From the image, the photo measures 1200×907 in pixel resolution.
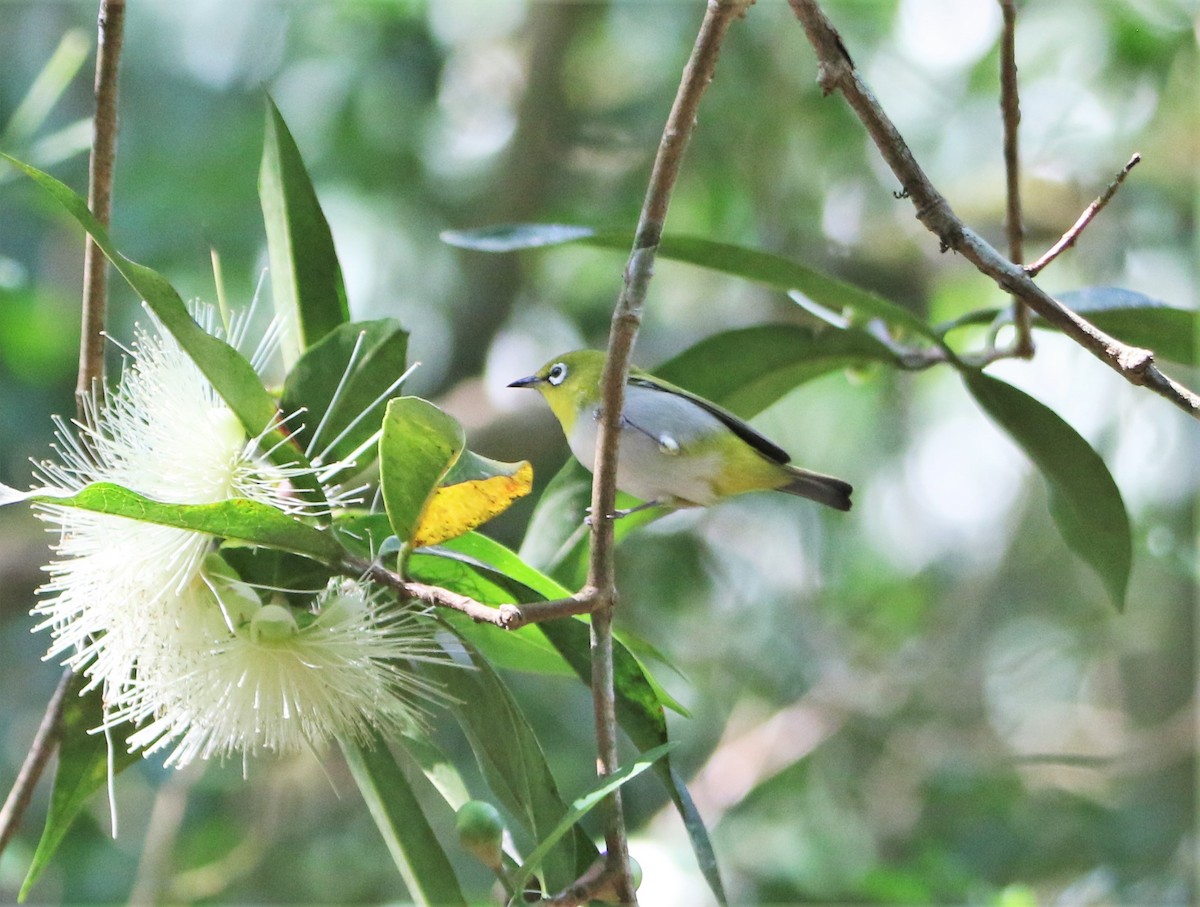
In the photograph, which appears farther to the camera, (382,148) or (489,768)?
(382,148)

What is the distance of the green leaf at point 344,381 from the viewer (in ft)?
4.50

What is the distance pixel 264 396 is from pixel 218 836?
2.90 metres

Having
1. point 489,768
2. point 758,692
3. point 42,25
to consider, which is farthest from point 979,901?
point 42,25

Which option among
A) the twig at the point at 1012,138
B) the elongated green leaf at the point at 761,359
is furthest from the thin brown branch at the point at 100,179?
the twig at the point at 1012,138

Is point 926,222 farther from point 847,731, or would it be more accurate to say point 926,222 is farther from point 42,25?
point 42,25

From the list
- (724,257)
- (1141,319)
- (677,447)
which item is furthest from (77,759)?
(1141,319)

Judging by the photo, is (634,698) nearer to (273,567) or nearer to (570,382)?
(273,567)

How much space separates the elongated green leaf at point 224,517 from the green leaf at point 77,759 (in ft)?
1.45

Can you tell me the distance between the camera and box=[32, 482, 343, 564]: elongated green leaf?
107 cm

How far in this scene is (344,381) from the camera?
4.49 ft

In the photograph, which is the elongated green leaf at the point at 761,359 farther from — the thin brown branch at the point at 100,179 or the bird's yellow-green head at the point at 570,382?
the thin brown branch at the point at 100,179

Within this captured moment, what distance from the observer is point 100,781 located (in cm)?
148

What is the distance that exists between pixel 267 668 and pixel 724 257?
0.83 metres

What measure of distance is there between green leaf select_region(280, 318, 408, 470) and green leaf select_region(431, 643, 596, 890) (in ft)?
0.99
